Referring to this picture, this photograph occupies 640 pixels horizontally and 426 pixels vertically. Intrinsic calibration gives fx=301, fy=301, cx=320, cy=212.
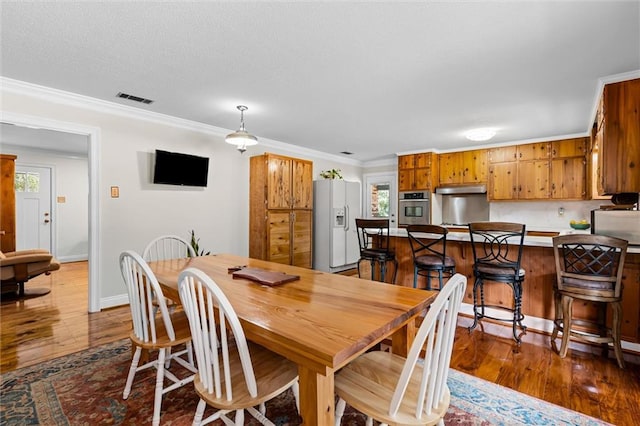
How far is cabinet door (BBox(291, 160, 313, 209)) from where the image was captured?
16.9 ft

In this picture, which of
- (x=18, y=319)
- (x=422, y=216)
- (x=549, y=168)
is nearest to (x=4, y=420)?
(x=18, y=319)

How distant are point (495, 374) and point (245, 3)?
2958 mm

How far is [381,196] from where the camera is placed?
7.14 metres

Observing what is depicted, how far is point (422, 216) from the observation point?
5867 millimetres

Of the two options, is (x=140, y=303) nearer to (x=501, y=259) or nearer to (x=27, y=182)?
(x=501, y=259)

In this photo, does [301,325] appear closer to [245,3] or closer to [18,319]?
[245,3]

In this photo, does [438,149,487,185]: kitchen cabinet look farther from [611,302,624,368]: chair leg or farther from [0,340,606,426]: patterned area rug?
[0,340,606,426]: patterned area rug

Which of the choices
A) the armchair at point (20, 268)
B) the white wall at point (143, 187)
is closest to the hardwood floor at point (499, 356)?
the armchair at point (20, 268)

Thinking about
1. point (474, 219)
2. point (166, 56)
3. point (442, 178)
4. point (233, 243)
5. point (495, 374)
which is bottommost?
point (495, 374)

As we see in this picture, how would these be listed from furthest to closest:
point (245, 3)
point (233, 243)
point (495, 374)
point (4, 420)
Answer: point (233, 243) < point (495, 374) < point (245, 3) < point (4, 420)

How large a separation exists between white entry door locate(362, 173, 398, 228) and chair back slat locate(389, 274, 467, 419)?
18.6 feet

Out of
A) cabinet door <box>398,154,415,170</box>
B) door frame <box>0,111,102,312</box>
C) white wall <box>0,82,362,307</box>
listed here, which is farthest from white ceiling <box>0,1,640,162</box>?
cabinet door <box>398,154,415,170</box>

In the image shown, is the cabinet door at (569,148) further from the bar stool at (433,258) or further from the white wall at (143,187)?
the white wall at (143,187)

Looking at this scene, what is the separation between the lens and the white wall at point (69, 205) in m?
6.33
